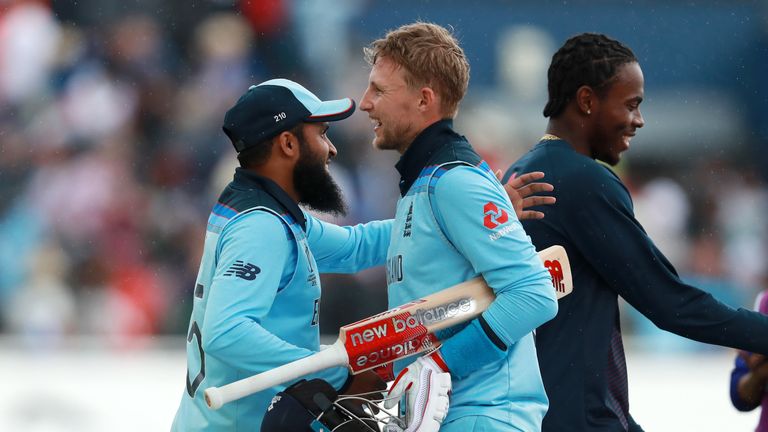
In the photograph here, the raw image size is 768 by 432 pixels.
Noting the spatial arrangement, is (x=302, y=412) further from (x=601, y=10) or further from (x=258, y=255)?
(x=601, y=10)

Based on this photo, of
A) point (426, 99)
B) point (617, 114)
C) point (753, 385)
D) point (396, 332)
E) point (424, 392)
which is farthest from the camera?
point (753, 385)

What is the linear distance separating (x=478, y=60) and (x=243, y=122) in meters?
8.96

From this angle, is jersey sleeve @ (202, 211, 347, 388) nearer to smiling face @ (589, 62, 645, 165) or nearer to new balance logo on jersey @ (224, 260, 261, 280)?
new balance logo on jersey @ (224, 260, 261, 280)

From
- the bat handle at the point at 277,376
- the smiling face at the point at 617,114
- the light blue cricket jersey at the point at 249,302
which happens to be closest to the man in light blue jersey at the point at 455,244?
the bat handle at the point at 277,376

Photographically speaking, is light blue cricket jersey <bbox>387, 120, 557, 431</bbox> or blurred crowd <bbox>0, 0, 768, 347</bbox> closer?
light blue cricket jersey <bbox>387, 120, 557, 431</bbox>

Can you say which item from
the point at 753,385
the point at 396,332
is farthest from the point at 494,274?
the point at 753,385

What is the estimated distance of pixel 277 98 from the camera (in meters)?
3.40

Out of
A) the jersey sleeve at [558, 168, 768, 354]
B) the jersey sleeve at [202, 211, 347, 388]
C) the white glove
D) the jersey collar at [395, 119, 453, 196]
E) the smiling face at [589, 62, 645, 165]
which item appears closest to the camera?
the white glove

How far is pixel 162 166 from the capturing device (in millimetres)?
10875

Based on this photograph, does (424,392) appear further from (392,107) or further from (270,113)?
(270,113)

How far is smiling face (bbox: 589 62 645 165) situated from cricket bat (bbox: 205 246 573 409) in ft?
2.81

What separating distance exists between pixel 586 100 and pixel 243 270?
47.6 inches

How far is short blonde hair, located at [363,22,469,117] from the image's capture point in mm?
3281

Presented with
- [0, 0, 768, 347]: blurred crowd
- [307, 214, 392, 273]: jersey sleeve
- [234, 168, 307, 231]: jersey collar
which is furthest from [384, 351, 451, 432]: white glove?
[0, 0, 768, 347]: blurred crowd
